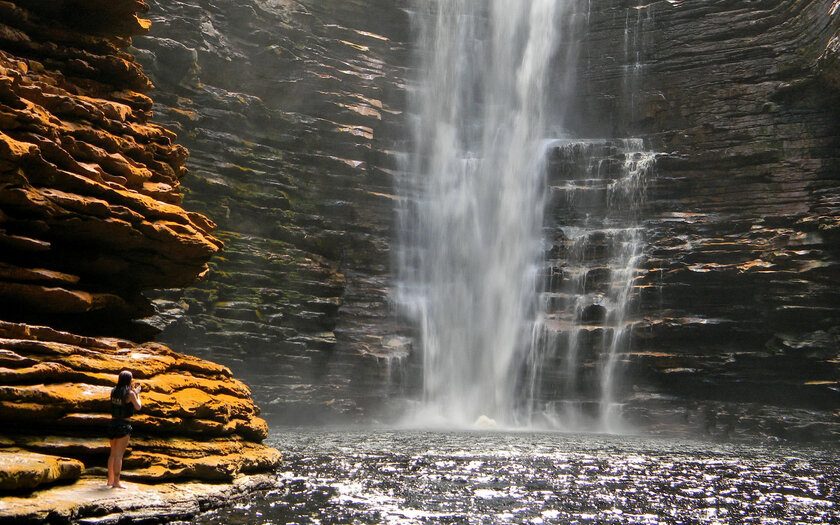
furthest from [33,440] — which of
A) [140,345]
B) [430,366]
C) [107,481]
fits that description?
[430,366]

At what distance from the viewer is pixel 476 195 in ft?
127

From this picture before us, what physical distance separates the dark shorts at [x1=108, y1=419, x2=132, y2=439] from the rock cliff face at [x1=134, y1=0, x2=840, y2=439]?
18.2 metres

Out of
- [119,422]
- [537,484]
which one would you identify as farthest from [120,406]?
[537,484]

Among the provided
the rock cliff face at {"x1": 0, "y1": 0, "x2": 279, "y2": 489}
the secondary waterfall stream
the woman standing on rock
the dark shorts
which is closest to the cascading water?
the secondary waterfall stream

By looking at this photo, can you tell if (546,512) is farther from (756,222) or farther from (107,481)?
(756,222)

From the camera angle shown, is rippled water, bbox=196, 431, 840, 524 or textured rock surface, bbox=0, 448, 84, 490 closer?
textured rock surface, bbox=0, 448, 84, 490

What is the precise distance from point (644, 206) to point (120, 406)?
30527 millimetres

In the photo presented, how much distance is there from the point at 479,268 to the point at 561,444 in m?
15.1

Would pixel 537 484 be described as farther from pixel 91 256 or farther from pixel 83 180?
pixel 83 180

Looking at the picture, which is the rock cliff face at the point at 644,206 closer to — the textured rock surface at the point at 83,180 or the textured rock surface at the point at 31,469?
the textured rock surface at the point at 83,180

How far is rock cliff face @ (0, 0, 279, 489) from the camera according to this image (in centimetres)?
1091

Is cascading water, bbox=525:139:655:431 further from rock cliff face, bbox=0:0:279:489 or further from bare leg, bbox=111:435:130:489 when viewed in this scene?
bare leg, bbox=111:435:130:489

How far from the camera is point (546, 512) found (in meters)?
12.2

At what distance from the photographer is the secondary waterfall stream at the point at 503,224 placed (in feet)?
112
